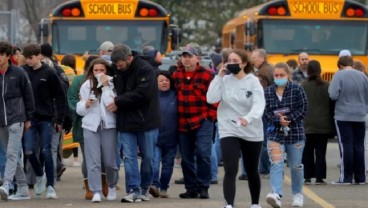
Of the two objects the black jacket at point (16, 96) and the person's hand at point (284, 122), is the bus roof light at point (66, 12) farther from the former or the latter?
the person's hand at point (284, 122)

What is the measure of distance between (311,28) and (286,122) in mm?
12418

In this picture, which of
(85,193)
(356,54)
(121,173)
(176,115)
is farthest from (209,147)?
(356,54)

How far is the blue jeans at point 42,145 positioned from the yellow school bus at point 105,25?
1082 centimetres

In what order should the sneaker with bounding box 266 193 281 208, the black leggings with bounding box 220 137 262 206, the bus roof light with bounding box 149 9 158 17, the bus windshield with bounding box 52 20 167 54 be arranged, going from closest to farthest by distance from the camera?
the black leggings with bounding box 220 137 262 206 → the sneaker with bounding box 266 193 281 208 → the bus windshield with bounding box 52 20 167 54 → the bus roof light with bounding box 149 9 158 17

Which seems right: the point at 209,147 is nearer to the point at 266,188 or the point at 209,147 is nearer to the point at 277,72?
the point at 277,72

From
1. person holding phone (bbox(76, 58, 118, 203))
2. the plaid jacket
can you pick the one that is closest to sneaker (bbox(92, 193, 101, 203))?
person holding phone (bbox(76, 58, 118, 203))

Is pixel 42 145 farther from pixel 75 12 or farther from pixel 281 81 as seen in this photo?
pixel 75 12

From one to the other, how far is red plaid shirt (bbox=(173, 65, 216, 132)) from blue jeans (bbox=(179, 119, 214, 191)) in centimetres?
7

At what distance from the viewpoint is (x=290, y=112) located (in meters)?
14.1

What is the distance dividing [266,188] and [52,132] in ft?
10.1

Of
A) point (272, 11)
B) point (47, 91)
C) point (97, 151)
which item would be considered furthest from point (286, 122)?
point (272, 11)

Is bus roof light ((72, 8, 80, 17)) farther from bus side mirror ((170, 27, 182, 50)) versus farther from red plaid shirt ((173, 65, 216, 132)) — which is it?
red plaid shirt ((173, 65, 216, 132))

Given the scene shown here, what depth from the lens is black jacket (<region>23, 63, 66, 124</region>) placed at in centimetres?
1473

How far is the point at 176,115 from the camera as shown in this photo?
14664 mm
